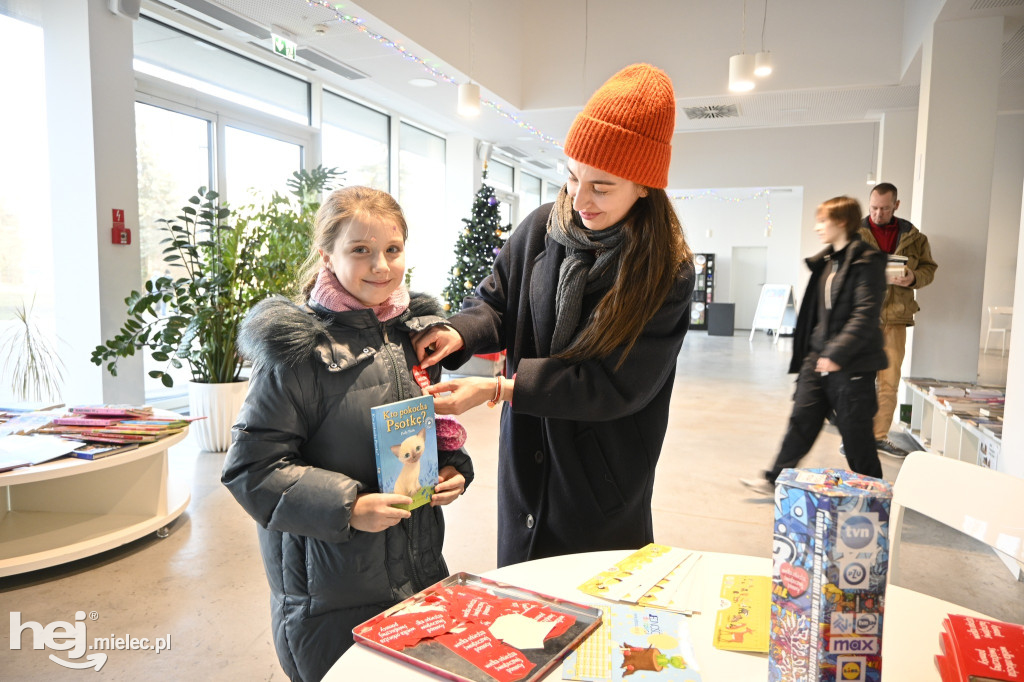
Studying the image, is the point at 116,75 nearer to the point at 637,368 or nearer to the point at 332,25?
the point at 332,25

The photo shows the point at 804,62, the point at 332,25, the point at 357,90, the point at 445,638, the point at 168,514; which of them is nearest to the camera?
the point at 445,638

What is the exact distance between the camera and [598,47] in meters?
8.20

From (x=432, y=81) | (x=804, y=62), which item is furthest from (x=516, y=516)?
(x=804, y=62)

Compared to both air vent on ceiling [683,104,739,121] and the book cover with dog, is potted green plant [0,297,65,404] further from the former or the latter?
air vent on ceiling [683,104,739,121]

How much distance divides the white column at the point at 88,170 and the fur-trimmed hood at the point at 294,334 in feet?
13.2

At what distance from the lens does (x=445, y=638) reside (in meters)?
0.95

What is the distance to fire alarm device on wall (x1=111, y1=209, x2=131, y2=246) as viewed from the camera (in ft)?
15.1

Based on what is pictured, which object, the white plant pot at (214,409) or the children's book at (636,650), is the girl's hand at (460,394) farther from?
the white plant pot at (214,409)

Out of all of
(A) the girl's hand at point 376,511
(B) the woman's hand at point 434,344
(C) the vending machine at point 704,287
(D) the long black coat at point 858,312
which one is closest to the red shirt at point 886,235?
(D) the long black coat at point 858,312

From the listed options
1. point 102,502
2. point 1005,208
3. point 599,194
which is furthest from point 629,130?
point 1005,208

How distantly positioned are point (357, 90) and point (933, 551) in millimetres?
7410

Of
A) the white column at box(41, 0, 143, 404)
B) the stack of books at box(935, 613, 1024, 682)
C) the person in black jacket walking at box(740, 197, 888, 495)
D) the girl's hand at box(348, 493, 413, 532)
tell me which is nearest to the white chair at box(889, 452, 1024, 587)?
the stack of books at box(935, 613, 1024, 682)

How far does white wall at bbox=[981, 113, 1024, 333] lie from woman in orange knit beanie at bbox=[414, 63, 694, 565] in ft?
37.5

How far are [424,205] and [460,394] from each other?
30.2 ft
